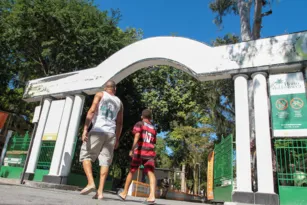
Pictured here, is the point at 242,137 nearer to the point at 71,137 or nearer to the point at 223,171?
the point at 223,171

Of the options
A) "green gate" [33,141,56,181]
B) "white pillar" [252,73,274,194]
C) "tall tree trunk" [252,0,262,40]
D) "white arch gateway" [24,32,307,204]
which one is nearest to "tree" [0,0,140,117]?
"white arch gateway" [24,32,307,204]

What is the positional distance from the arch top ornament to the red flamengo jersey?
3875 mm

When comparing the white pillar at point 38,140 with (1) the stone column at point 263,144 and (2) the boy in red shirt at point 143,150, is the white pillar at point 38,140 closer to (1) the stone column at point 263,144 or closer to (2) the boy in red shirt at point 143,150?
(2) the boy in red shirt at point 143,150

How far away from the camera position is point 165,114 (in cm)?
1664

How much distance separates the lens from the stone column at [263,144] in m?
5.86

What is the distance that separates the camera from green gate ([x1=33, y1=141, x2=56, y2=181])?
9.75 meters

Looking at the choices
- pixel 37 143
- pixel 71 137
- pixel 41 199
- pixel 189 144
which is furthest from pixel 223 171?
pixel 189 144

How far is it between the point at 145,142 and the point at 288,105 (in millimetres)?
4043

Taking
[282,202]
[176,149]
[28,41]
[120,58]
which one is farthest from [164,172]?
[282,202]

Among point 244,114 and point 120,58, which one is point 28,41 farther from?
point 244,114

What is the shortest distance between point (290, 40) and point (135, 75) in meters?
11.0

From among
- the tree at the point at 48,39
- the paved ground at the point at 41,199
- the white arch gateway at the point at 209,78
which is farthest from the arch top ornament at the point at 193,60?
A: the paved ground at the point at 41,199

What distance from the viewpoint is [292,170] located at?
5.89 m

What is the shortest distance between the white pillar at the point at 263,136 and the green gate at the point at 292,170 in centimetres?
21
